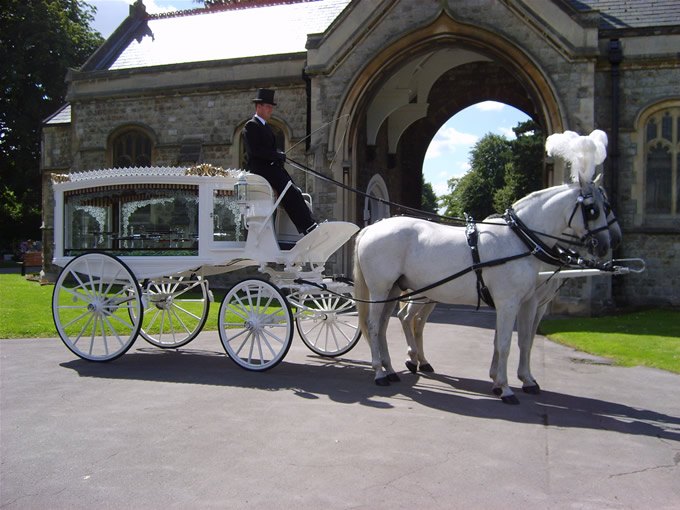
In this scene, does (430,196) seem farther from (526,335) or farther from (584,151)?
(584,151)

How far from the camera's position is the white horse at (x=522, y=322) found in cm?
698

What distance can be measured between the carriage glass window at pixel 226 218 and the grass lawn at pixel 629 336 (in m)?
5.35

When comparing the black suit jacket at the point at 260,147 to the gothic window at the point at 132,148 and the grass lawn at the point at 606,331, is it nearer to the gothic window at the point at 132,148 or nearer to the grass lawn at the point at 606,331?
the grass lawn at the point at 606,331

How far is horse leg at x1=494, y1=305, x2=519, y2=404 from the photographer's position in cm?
652

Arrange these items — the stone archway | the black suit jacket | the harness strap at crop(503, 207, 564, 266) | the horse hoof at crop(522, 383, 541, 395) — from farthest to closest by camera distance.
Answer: the stone archway
the black suit jacket
the horse hoof at crop(522, 383, 541, 395)
the harness strap at crop(503, 207, 564, 266)

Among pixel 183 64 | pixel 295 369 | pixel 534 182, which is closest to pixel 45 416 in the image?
pixel 295 369

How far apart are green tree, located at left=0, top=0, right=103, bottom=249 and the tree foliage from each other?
33370mm

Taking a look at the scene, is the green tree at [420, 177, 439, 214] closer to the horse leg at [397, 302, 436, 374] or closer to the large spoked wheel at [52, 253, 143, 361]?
the horse leg at [397, 302, 436, 374]

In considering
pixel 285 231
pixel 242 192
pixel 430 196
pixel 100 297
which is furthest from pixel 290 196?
pixel 430 196

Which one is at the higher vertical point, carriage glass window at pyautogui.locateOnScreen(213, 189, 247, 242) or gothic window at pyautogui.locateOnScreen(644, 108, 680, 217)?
gothic window at pyautogui.locateOnScreen(644, 108, 680, 217)

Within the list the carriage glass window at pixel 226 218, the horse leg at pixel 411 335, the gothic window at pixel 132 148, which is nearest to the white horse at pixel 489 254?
the horse leg at pixel 411 335

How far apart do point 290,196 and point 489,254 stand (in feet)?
8.54

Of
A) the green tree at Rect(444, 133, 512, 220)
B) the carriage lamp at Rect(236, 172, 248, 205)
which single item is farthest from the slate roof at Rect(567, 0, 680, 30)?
the green tree at Rect(444, 133, 512, 220)

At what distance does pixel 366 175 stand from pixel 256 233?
12.3m
